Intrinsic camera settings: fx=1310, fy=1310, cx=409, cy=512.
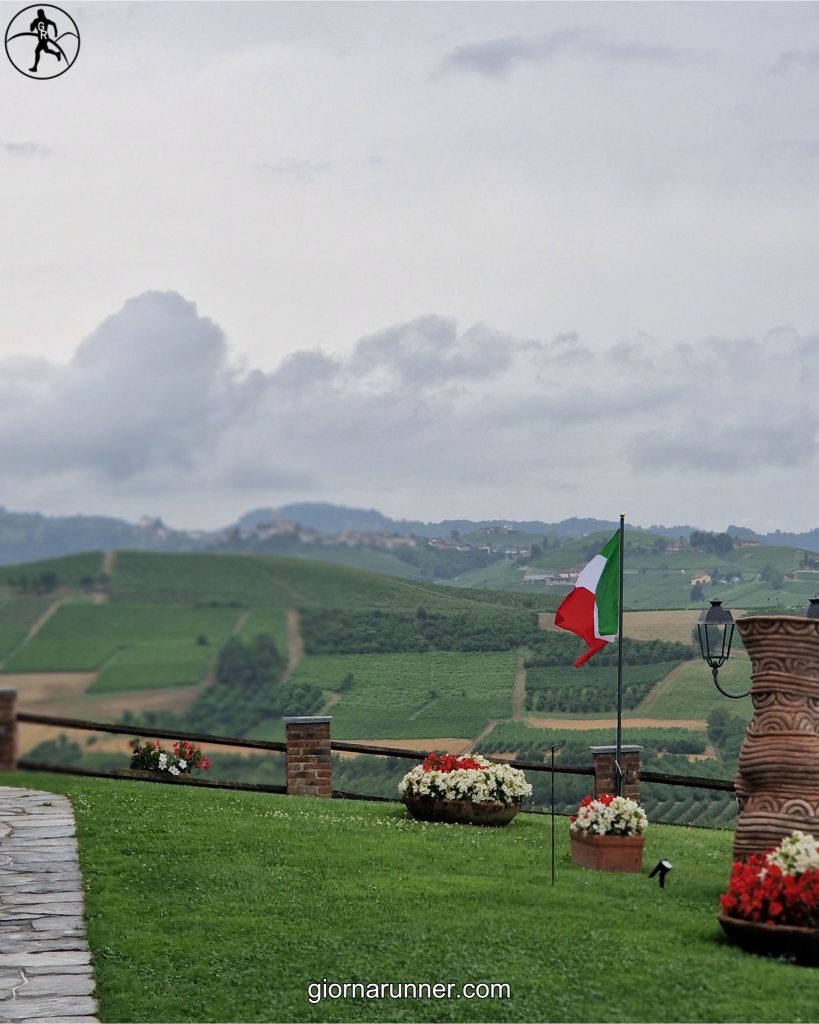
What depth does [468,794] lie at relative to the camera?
43.5 feet

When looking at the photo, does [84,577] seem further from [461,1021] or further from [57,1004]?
[57,1004]

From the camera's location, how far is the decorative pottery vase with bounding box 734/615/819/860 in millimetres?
8945

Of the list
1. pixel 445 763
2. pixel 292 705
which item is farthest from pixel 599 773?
pixel 292 705

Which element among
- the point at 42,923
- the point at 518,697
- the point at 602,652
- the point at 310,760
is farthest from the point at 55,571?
the point at 602,652

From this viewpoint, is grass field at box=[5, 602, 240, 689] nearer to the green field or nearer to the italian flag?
the green field

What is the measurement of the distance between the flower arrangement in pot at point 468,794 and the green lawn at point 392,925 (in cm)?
48

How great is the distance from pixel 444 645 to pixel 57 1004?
1996 centimetres

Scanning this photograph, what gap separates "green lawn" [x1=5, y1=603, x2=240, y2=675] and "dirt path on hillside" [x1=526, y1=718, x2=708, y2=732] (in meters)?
29.6

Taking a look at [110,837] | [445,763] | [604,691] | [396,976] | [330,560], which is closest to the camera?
[330,560]

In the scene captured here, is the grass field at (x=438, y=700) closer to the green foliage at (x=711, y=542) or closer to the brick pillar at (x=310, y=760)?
the brick pillar at (x=310, y=760)

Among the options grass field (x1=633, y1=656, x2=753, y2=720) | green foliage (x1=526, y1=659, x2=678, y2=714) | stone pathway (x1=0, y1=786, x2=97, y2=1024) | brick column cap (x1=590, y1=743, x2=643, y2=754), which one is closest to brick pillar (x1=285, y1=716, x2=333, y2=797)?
stone pathway (x1=0, y1=786, x2=97, y2=1024)

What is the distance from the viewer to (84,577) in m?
3.17

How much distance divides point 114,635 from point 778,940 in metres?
5.76

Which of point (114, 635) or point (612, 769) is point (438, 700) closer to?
point (612, 769)
